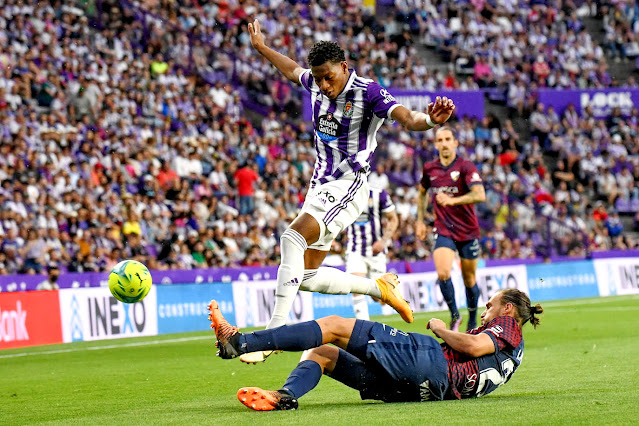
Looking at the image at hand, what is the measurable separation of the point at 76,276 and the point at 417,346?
40.8 ft

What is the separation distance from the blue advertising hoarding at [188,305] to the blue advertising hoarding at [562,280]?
946cm

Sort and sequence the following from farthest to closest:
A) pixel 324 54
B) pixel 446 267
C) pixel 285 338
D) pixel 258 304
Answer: pixel 258 304
pixel 446 267
pixel 324 54
pixel 285 338

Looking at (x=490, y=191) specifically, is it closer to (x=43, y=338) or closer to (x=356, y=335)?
(x=43, y=338)

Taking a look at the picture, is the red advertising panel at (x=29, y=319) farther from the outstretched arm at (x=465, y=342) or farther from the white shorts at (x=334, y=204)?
the outstretched arm at (x=465, y=342)

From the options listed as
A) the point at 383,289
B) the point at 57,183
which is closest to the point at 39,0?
Result: the point at 57,183

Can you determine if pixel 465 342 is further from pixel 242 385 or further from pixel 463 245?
pixel 463 245

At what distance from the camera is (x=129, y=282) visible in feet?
35.7

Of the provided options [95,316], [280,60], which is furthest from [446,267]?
[95,316]

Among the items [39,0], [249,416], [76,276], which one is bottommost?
[249,416]

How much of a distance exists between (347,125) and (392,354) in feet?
8.67

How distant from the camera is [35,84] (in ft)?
76.4

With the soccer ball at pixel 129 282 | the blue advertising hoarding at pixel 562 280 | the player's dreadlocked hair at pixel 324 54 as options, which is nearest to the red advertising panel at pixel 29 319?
the soccer ball at pixel 129 282

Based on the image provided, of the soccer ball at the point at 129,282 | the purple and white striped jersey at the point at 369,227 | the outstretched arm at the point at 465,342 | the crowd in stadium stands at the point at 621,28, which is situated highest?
the crowd in stadium stands at the point at 621,28

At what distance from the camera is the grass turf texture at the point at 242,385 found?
6941 mm
